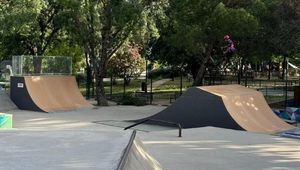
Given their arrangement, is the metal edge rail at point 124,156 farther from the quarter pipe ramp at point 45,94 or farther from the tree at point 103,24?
the tree at point 103,24

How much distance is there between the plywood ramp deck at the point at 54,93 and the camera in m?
23.3

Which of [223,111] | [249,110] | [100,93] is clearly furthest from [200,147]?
[100,93]

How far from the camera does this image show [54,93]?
2444cm

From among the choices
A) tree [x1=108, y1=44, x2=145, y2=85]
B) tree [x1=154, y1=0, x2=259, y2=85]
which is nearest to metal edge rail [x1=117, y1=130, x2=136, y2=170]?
tree [x1=154, y1=0, x2=259, y2=85]

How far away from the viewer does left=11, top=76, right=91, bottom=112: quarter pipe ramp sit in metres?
23.2

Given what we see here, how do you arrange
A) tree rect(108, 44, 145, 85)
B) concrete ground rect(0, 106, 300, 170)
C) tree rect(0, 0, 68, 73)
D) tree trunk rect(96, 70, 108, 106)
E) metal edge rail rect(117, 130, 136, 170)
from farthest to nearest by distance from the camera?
tree rect(108, 44, 145, 85), tree trunk rect(96, 70, 108, 106), tree rect(0, 0, 68, 73), concrete ground rect(0, 106, 300, 170), metal edge rail rect(117, 130, 136, 170)

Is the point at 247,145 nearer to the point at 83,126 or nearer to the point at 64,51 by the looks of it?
the point at 83,126

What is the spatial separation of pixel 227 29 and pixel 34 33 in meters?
14.6

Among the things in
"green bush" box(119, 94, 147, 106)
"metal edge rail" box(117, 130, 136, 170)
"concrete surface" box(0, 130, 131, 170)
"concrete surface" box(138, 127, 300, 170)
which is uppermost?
"metal edge rail" box(117, 130, 136, 170)

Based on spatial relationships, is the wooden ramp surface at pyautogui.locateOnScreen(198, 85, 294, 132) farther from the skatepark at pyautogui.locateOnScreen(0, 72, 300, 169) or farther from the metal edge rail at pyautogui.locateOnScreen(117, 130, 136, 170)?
the metal edge rail at pyautogui.locateOnScreen(117, 130, 136, 170)

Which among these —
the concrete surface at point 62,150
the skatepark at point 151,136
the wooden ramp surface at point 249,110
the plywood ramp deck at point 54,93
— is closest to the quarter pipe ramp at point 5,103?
the skatepark at point 151,136

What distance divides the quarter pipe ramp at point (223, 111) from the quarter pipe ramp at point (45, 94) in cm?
777

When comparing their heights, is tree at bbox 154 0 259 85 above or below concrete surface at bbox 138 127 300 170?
above

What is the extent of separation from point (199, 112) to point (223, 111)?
1.07 metres
